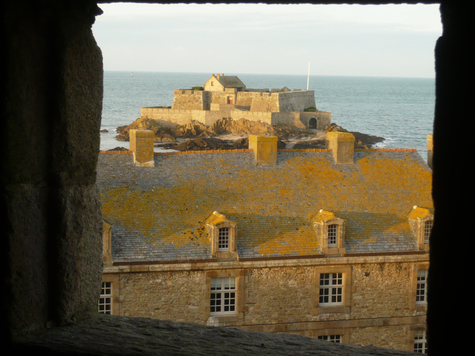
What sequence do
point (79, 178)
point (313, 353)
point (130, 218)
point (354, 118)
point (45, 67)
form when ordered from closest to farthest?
1. point (313, 353)
2. point (45, 67)
3. point (79, 178)
4. point (130, 218)
5. point (354, 118)

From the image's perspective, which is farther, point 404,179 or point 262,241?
point 404,179

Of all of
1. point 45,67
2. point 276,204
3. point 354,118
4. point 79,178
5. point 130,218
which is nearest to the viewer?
point 45,67

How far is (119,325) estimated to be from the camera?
3070 mm

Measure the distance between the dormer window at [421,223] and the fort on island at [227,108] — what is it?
186 ft

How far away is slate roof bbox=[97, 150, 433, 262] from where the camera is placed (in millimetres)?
16938

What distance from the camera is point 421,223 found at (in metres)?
18.1

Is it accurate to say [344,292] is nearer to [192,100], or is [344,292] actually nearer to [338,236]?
[338,236]

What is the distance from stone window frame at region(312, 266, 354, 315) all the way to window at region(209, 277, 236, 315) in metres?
2.37

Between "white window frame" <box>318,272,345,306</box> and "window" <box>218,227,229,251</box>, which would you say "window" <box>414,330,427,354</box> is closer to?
"white window frame" <box>318,272,345,306</box>

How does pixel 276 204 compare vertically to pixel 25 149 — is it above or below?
below

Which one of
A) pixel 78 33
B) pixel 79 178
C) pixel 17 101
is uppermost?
pixel 78 33

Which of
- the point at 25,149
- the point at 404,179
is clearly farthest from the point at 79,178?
the point at 404,179

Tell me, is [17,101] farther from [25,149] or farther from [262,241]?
[262,241]

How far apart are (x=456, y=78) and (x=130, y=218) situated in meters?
15.5
